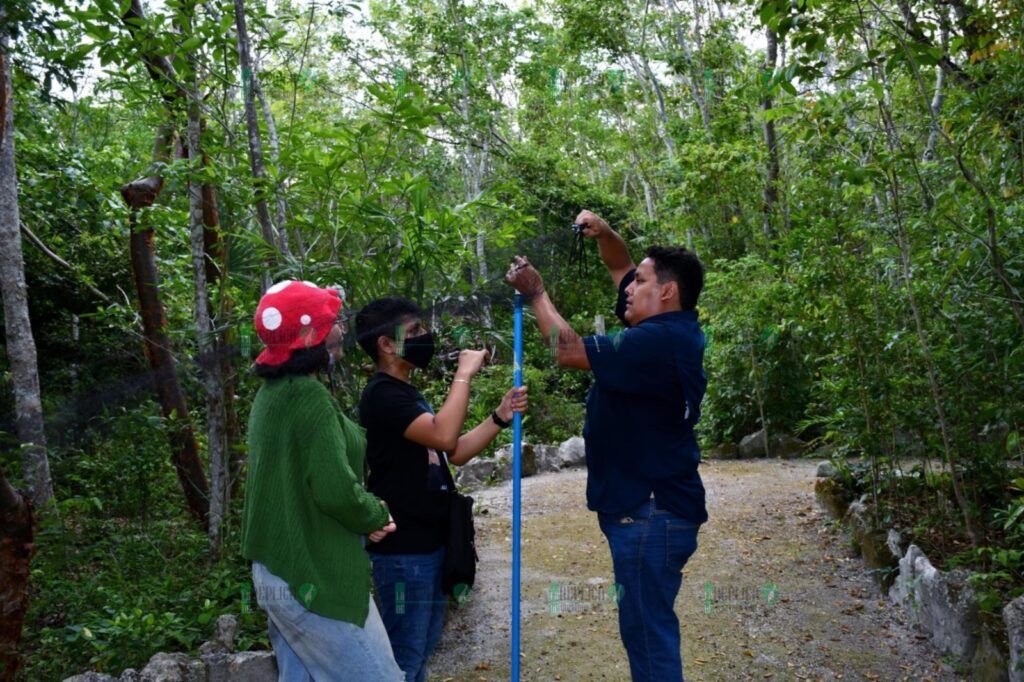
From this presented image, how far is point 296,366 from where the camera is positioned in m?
2.01

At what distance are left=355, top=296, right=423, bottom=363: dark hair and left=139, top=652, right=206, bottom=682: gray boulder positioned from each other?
1514 mm

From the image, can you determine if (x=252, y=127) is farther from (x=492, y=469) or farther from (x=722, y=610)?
(x=492, y=469)

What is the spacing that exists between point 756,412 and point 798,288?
4.40 metres

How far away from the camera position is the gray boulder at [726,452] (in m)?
9.30

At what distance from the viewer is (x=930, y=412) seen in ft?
14.9

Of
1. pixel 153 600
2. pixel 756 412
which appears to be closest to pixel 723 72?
pixel 756 412

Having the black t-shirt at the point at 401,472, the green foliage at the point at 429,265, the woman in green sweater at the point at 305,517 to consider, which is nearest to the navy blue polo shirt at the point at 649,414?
the black t-shirt at the point at 401,472

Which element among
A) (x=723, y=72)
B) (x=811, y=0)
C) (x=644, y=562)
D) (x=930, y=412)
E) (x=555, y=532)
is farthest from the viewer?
(x=723, y=72)

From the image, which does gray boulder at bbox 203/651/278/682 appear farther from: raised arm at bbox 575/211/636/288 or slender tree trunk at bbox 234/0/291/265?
raised arm at bbox 575/211/636/288

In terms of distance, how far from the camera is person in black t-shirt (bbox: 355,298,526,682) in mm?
2400

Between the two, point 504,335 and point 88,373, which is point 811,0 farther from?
point 88,373

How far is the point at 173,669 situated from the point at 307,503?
5.14 ft

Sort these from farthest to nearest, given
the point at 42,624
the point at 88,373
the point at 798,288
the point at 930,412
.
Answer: the point at 88,373 < the point at 798,288 < the point at 930,412 < the point at 42,624

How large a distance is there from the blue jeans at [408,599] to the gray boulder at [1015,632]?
2.16m
